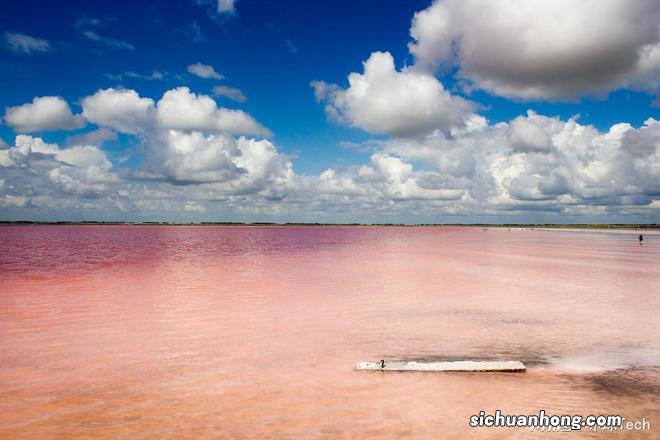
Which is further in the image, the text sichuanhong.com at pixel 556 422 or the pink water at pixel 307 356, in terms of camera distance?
the pink water at pixel 307 356

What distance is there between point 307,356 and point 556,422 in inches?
223

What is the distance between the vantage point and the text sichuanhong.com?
669cm

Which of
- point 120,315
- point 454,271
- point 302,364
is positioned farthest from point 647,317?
point 120,315

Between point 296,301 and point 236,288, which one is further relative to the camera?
point 236,288

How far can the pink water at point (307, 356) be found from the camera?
7004mm

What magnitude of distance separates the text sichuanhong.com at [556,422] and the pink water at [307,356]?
178mm

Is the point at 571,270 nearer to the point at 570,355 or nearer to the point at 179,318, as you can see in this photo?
the point at 570,355

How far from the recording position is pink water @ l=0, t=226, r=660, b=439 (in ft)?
23.0

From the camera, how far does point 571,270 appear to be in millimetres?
29656

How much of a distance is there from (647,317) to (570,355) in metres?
6.81

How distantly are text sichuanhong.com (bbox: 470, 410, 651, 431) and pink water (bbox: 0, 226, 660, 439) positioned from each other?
7.0 inches

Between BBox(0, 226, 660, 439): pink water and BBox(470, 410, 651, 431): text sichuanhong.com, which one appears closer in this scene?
BBox(470, 410, 651, 431): text sichuanhong.com

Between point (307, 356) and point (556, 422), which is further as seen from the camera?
point (307, 356)

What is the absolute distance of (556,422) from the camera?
6910 millimetres
